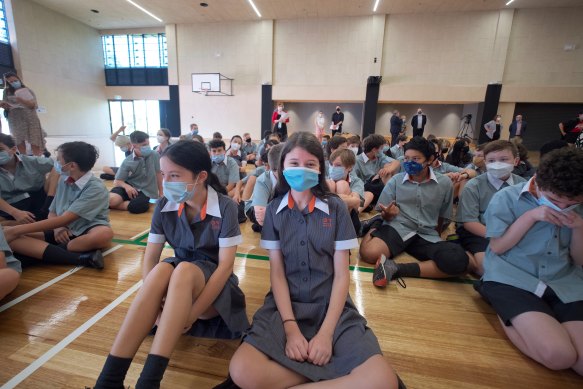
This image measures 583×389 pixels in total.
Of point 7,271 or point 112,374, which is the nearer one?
point 112,374

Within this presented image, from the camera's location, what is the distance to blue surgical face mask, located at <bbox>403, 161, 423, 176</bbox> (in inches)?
85.1

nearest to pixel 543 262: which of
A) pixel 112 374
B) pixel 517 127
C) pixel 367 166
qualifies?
pixel 112 374

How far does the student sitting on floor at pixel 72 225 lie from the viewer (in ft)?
6.82

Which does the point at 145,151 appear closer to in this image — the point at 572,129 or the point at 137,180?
the point at 137,180

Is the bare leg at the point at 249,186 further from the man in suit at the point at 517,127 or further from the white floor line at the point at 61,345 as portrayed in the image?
the man in suit at the point at 517,127

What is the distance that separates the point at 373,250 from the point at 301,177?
1.25 metres

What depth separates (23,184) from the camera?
2.59m

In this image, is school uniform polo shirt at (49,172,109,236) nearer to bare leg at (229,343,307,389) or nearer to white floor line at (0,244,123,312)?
white floor line at (0,244,123,312)

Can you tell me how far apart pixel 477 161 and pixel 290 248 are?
3336mm

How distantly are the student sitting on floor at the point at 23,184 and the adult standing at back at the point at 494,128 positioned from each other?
11877mm

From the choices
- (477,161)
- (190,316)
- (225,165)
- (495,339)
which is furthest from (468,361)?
(225,165)

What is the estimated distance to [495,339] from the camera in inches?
59.4

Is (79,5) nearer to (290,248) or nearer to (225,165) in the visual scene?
(225,165)

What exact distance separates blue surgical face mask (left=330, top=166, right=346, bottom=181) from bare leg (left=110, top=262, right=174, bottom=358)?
1.81 m
